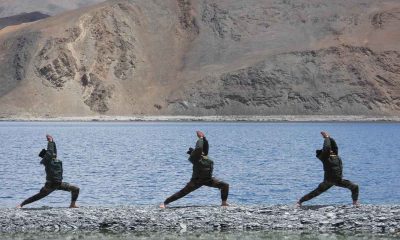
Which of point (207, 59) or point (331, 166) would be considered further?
point (207, 59)

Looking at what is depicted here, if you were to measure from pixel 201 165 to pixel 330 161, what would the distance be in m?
3.20

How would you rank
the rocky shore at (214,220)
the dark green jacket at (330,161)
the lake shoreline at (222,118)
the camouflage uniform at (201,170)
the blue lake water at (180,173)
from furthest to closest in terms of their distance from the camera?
the lake shoreline at (222,118) < the blue lake water at (180,173) < the camouflage uniform at (201,170) < the dark green jacket at (330,161) < the rocky shore at (214,220)

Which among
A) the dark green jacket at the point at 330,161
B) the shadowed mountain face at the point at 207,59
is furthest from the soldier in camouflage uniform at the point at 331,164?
the shadowed mountain face at the point at 207,59

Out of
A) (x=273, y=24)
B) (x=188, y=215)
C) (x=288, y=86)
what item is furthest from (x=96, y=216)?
(x=273, y=24)

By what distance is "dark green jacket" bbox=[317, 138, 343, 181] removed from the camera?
21.1 m

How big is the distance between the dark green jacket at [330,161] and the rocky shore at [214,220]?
0.83 meters

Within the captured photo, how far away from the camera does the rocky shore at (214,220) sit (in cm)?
2023

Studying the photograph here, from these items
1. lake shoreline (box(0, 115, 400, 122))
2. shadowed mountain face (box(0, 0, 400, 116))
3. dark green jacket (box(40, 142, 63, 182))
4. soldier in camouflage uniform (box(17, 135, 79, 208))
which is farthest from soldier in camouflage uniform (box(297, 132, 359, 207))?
shadowed mountain face (box(0, 0, 400, 116))

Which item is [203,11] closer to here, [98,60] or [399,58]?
[98,60]

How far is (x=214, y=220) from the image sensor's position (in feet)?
68.4

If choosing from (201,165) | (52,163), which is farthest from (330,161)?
(52,163)

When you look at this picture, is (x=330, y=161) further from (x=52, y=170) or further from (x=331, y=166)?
(x=52, y=170)

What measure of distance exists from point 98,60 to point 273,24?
33147 mm

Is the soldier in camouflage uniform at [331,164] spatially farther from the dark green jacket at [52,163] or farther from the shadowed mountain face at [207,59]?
the shadowed mountain face at [207,59]
